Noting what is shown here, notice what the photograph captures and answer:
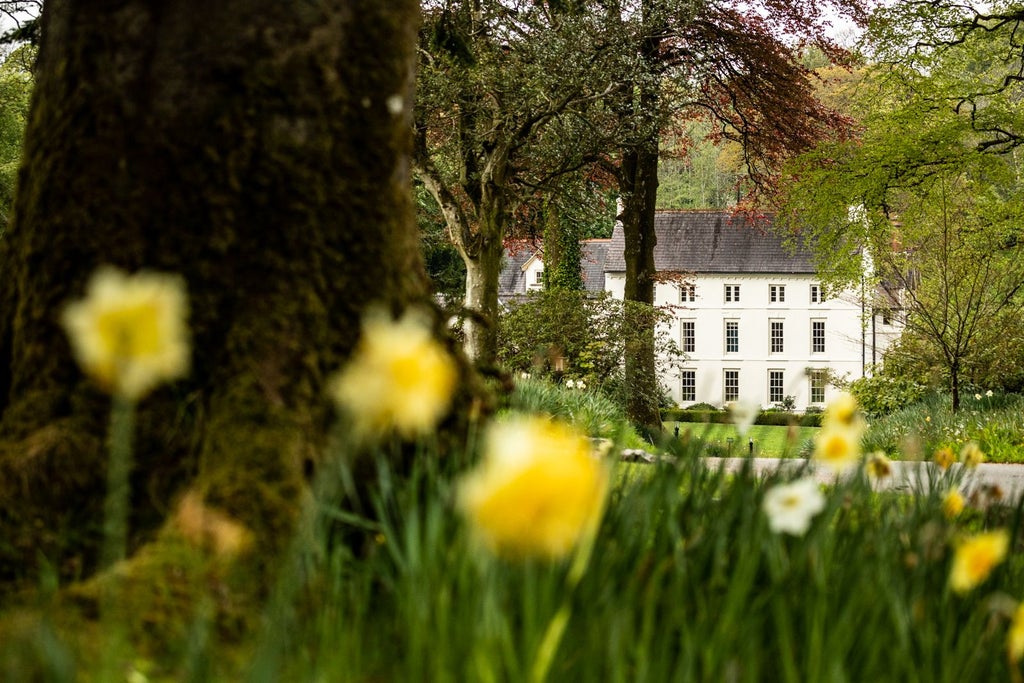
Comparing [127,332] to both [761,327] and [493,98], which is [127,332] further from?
[761,327]

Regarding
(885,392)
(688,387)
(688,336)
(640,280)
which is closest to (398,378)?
(640,280)

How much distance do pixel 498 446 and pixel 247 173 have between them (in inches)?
63.5

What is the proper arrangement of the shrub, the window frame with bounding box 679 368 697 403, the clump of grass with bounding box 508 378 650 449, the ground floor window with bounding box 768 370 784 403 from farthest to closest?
1. the ground floor window with bounding box 768 370 784 403
2. the window frame with bounding box 679 368 697 403
3. the shrub
4. the clump of grass with bounding box 508 378 650 449

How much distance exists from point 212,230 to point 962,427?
Result: 15355 millimetres

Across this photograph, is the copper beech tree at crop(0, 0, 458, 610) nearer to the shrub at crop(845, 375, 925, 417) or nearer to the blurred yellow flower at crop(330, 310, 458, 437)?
the blurred yellow flower at crop(330, 310, 458, 437)

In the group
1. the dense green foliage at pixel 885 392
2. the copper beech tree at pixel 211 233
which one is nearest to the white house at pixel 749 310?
the dense green foliage at pixel 885 392

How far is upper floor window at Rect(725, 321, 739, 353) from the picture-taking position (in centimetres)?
4575

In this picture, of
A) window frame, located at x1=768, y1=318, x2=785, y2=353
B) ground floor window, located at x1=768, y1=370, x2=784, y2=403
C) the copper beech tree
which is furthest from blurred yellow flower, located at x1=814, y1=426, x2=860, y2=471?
window frame, located at x1=768, y1=318, x2=785, y2=353

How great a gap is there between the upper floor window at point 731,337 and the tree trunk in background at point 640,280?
88.9ft

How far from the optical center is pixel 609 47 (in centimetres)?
1489

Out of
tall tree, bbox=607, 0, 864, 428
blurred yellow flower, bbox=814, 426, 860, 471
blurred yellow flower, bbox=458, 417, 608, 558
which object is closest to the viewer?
blurred yellow flower, bbox=458, 417, 608, 558

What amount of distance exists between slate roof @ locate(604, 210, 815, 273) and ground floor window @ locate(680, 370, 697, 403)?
4769mm

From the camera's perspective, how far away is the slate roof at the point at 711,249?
45406 millimetres

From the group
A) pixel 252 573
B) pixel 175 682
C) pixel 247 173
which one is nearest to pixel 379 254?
pixel 247 173
